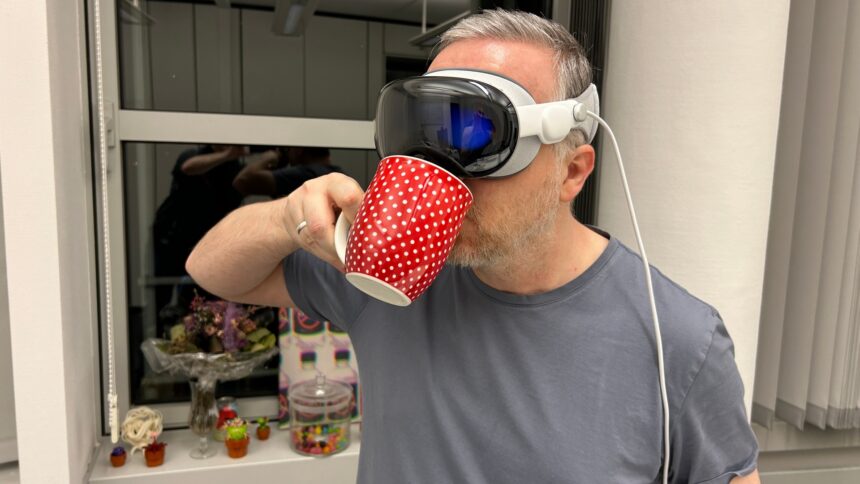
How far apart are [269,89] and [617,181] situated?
3.23 ft

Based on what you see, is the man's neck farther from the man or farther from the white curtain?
the white curtain

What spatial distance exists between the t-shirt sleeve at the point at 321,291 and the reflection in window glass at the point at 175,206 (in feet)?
2.63

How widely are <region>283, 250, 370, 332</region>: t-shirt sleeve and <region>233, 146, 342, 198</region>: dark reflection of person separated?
31.7 inches

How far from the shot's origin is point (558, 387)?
839 mm

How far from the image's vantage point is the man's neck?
0.86 m

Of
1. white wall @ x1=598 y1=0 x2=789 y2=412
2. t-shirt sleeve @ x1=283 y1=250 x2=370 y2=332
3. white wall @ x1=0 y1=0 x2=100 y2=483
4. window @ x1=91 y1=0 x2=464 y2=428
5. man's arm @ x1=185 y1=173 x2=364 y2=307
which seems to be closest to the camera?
man's arm @ x1=185 y1=173 x2=364 y2=307

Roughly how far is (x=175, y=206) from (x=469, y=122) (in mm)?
1291

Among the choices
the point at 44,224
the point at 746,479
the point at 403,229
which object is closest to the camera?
the point at 403,229

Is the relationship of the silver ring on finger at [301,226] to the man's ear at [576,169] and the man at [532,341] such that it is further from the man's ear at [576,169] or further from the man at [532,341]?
the man's ear at [576,169]

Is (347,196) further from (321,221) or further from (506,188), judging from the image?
(506,188)

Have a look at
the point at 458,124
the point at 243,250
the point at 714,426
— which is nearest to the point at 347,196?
the point at 458,124

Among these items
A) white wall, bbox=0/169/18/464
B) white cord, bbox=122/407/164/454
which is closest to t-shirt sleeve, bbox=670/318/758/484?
white cord, bbox=122/407/164/454

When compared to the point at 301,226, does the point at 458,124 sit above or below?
above

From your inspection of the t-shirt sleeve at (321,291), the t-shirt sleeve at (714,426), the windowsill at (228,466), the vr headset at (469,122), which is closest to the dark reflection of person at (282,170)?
the windowsill at (228,466)
